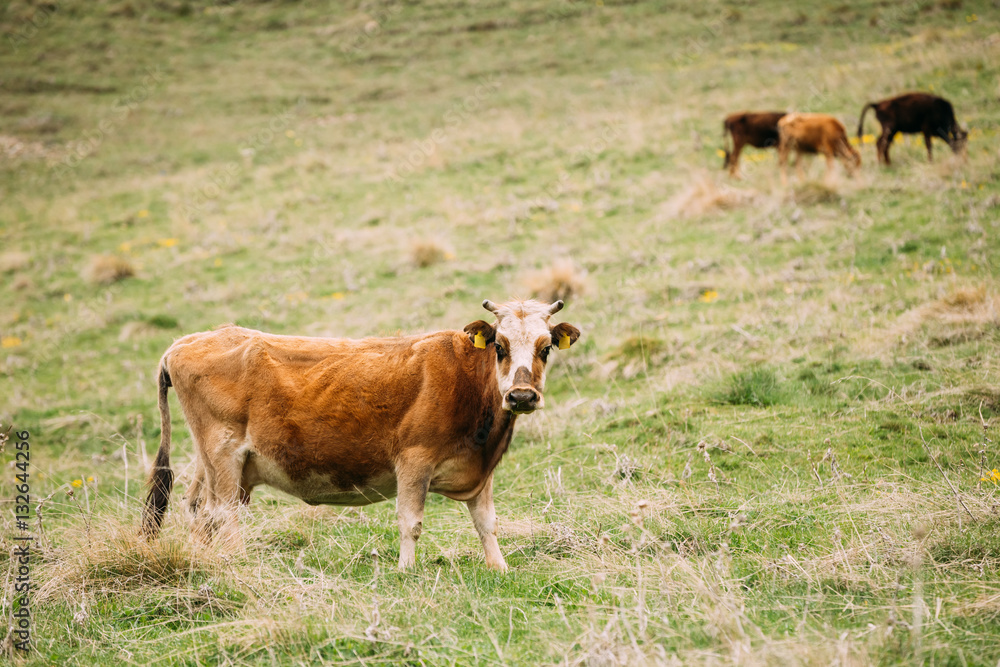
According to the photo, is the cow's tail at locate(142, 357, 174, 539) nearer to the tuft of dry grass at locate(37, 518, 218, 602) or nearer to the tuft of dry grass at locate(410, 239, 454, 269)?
the tuft of dry grass at locate(37, 518, 218, 602)

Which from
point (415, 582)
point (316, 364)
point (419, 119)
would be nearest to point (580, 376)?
point (316, 364)

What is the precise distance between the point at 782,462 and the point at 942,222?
763cm

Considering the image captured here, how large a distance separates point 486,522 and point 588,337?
542 centimetres

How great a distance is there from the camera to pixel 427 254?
50.2 ft

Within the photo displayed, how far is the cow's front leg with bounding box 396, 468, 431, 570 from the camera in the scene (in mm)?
5289

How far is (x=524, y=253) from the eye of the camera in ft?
48.9

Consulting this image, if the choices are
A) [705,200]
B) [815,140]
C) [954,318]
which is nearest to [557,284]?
[705,200]

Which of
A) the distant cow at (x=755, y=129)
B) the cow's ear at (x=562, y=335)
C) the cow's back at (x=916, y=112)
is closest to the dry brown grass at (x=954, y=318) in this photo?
the cow's ear at (x=562, y=335)

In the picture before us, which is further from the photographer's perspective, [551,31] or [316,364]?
[551,31]

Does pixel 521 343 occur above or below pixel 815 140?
above

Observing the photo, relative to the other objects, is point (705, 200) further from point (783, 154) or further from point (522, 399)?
point (522, 399)

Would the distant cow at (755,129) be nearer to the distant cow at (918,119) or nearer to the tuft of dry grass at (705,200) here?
the distant cow at (918,119)

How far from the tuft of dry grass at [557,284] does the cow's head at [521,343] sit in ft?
22.0

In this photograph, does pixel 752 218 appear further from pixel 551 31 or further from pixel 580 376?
pixel 551 31
